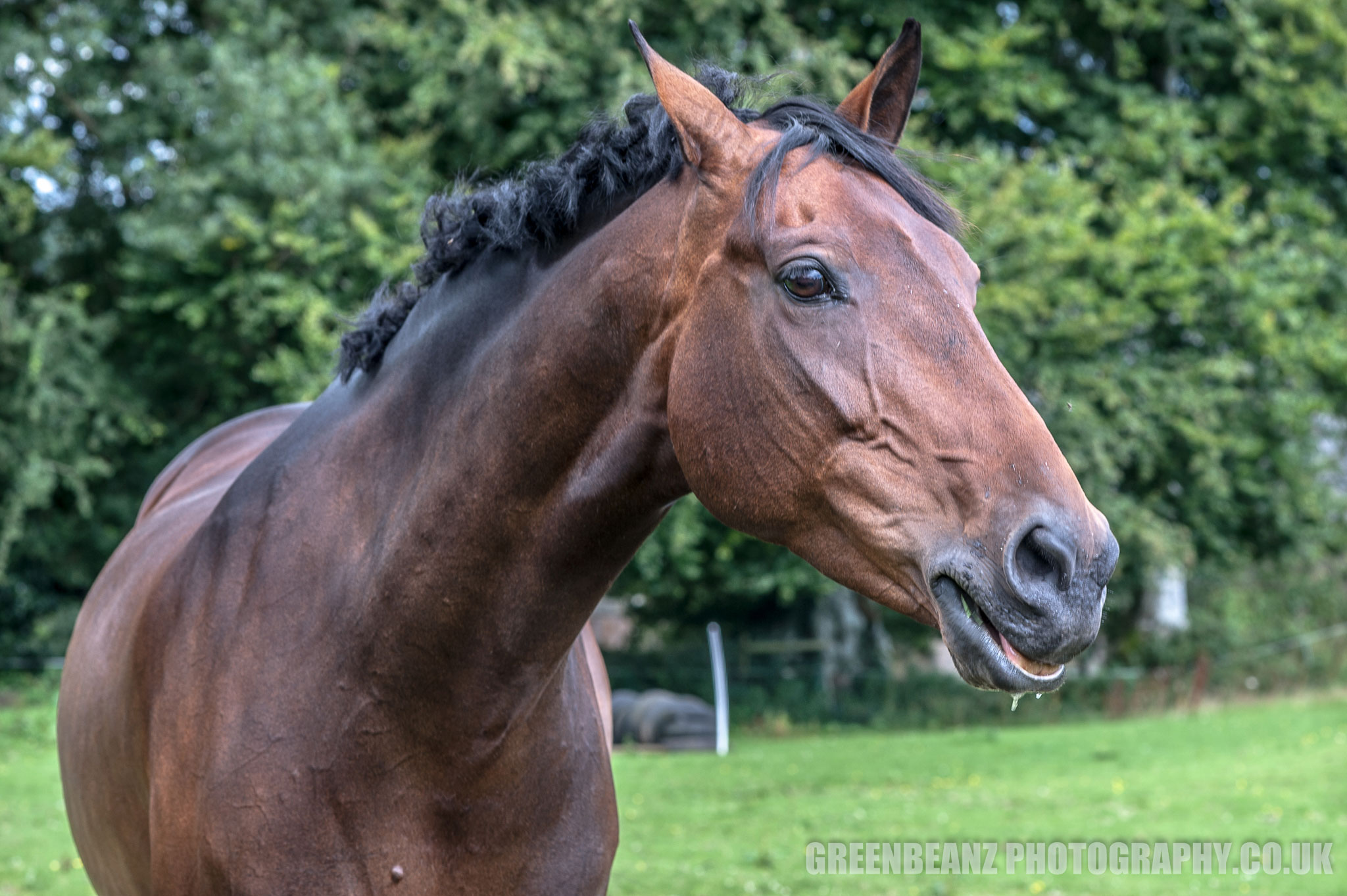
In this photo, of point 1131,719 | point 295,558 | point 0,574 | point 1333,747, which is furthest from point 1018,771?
point 0,574

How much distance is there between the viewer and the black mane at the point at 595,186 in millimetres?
2096

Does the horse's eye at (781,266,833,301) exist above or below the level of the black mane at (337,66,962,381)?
below

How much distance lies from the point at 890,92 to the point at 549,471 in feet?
3.63

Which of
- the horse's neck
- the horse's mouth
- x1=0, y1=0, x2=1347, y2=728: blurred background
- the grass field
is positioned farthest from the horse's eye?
x1=0, y1=0, x2=1347, y2=728: blurred background

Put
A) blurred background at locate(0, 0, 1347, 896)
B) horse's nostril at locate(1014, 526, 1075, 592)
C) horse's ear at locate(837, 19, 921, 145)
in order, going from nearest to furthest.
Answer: horse's nostril at locate(1014, 526, 1075, 592)
horse's ear at locate(837, 19, 921, 145)
blurred background at locate(0, 0, 1347, 896)

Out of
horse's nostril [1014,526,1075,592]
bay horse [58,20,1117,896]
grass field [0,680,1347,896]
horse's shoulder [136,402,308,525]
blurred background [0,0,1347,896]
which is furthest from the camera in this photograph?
blurred background [0,0,1347,896]

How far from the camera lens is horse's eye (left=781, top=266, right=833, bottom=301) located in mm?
1943

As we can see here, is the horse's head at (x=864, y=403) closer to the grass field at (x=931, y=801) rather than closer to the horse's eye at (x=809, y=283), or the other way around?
the horse's eye at (x=809, y=283)

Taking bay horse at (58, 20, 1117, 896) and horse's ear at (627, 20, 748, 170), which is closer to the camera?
bay horse at (58, 20, 1117, 896)

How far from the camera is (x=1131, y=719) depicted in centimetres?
1638

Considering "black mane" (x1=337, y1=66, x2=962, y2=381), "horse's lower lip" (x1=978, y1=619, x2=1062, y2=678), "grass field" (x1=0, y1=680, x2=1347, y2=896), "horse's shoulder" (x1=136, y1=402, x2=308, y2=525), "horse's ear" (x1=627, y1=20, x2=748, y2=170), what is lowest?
"grass field" (x1=0, y1=680, x2=1347, y2=896)

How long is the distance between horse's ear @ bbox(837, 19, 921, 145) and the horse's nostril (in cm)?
99

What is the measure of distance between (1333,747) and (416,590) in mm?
12796

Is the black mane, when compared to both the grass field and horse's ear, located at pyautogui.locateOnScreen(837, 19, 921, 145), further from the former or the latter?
the grass field
